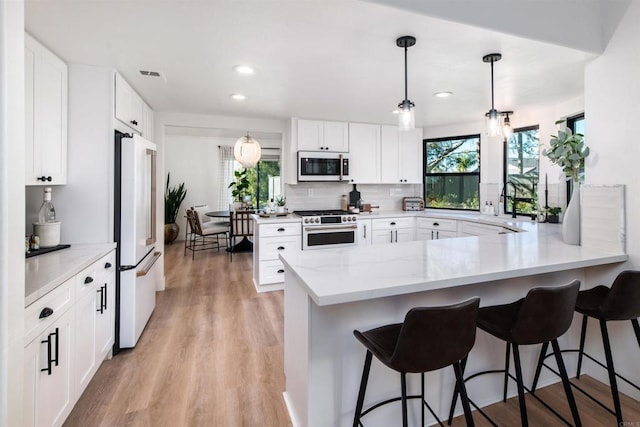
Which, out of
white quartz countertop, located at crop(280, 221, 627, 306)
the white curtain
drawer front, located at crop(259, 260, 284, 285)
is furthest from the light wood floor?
the white curtain

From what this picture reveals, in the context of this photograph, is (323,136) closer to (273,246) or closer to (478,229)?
(273,246)

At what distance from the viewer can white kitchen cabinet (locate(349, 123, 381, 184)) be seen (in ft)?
15.3

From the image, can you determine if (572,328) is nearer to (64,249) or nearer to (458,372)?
(458,372)

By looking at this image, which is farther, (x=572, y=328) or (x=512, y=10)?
(x=572, y=328)

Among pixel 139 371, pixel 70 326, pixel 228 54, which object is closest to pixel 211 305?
pixel 139 371

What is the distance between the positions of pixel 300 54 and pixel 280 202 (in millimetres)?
2461

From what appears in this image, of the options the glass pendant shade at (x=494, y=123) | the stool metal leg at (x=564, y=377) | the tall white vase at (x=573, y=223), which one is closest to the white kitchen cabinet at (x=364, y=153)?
the glass pendant shade at (x=494, y=123)

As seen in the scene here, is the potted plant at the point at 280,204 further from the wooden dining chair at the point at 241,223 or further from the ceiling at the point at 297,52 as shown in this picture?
the ceiling at the point at 297,52

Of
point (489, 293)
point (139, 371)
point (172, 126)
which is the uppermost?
point (172, 126)

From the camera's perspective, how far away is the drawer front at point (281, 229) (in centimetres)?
392

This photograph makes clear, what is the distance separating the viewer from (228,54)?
7.48 feet

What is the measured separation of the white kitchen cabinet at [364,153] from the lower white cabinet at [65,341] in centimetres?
330

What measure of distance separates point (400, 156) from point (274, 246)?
2428 mm

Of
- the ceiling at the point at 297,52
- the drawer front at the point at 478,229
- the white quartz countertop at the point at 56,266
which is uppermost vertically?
the ceiling at the point at 297,52
